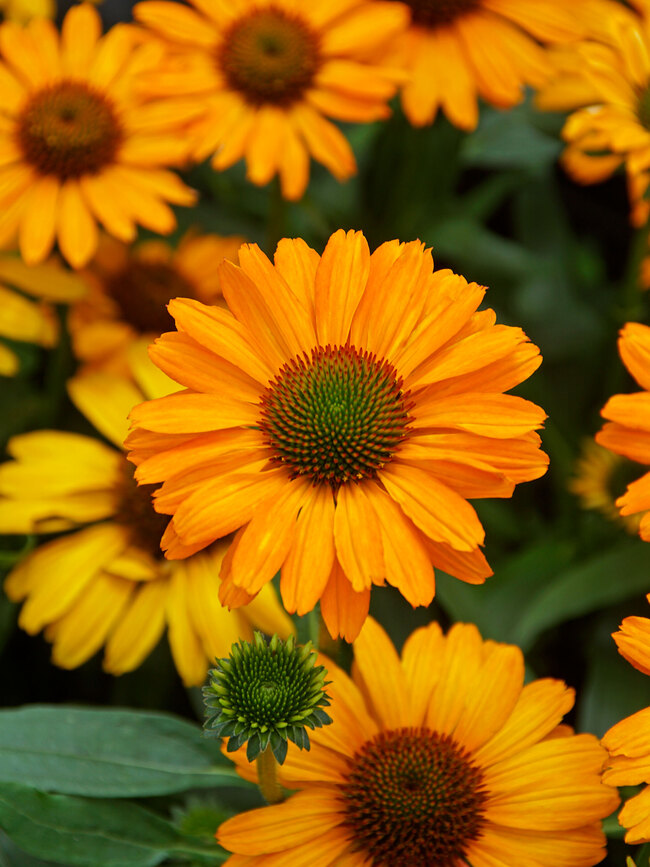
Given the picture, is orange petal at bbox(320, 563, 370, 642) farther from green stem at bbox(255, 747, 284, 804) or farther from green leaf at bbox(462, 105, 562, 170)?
green leaf at bbox(462, 105, 562, 170)

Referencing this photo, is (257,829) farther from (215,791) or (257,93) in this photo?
(257,93)

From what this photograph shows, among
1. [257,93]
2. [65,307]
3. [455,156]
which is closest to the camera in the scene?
[257,93]

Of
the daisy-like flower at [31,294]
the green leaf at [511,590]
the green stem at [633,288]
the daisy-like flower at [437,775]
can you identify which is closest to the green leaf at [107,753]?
the daisy-like flower at [437,775]

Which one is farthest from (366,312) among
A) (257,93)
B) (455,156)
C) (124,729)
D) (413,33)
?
(455,156)

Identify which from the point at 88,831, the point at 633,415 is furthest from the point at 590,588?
the point at 88,831

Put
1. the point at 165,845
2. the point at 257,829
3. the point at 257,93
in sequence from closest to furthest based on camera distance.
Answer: the point at 257,829
the point at 165,845
the point at 257,93

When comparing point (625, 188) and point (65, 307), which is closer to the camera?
point (65, 307)
